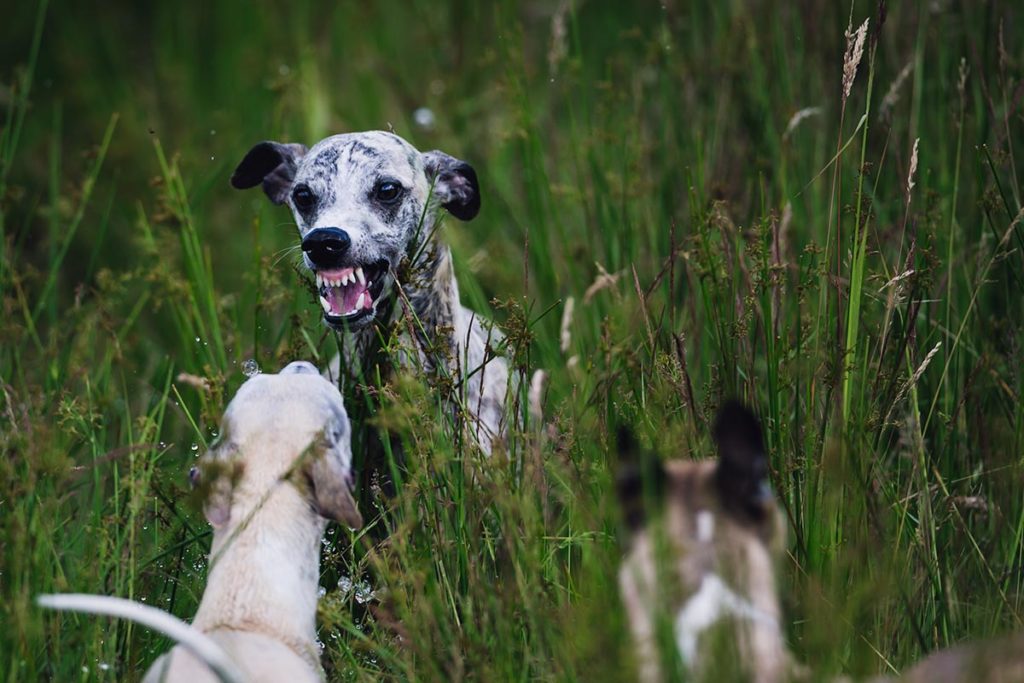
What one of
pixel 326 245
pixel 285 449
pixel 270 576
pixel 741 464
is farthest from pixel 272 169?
pixel 741 464

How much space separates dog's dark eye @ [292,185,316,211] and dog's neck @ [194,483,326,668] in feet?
4.81

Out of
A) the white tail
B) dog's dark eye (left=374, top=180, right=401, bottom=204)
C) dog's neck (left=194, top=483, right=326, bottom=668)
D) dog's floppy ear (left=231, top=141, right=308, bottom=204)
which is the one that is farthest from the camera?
dog's floppy ear (left=231, top=141, right=308, bottom=204)

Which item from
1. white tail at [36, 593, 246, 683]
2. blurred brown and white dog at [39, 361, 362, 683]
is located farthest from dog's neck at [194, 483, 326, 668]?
white tail at [36, 593, 246, 683]

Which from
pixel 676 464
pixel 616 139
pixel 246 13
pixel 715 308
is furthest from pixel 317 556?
pixel 246 13

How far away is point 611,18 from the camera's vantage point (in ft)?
28.6

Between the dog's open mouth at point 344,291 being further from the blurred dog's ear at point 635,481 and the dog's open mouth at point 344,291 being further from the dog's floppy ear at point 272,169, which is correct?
the blurred dog's ear at point 635,481

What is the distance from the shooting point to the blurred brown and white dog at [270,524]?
3.00m

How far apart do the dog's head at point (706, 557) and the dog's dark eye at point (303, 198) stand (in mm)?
2055

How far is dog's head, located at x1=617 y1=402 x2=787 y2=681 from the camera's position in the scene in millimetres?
2543

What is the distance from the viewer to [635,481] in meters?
2.76

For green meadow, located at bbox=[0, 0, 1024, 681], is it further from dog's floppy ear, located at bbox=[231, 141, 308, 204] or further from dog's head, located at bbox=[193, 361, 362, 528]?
dog's floppy ear, located at bbox=[231, 141, 308, 204]

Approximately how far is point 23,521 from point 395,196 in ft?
5.60

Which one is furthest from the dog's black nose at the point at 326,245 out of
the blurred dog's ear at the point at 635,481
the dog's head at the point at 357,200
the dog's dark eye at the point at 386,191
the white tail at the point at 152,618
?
the white tail at the point at 152,618

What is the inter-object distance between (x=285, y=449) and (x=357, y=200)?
4.15 feet
